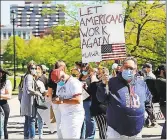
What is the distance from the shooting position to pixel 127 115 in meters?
5.68

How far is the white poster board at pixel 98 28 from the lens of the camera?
8.08m

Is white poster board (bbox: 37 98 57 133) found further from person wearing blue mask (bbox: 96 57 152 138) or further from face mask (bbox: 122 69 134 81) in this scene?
face mask (bbox: 122 69 134 81)

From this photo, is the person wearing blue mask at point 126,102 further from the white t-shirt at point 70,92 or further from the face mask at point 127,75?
the white t-shirt at point 70,92

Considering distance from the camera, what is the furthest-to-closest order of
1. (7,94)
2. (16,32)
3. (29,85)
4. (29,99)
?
(16,32) < (29,99) < (29,85) < (7,94)

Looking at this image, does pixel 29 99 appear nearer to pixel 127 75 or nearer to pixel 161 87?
pixel 161 87

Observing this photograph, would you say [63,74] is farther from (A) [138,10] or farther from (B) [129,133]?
(A) [138,10]

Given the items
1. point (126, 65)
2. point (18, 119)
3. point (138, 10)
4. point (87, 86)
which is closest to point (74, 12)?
point (138, 10)

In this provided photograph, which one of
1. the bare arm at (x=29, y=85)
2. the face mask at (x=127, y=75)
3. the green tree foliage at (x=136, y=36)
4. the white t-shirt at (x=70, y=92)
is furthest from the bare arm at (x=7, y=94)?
the green tree foliage at (x=136, y=36)

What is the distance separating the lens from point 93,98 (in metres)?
8.17

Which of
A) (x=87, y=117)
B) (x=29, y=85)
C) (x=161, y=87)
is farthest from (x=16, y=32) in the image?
(x=161, y=87)

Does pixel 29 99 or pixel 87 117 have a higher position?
pixel 29 99

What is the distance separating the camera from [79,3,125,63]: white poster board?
26.5 ft

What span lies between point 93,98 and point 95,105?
0.46 feet

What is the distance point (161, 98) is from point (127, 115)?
2.03 metres
